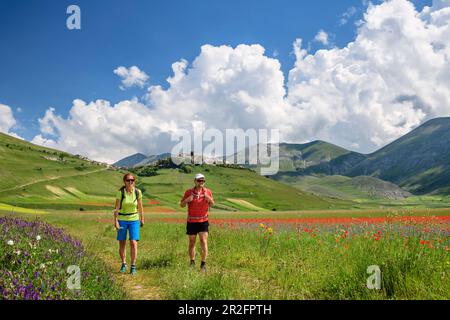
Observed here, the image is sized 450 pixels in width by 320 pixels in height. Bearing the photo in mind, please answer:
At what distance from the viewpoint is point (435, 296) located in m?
6.14

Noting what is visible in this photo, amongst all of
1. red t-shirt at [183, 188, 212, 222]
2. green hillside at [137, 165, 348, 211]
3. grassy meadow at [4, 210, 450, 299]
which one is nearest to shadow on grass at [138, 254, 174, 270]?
grassy meadow at [4, 210, 450, 299]

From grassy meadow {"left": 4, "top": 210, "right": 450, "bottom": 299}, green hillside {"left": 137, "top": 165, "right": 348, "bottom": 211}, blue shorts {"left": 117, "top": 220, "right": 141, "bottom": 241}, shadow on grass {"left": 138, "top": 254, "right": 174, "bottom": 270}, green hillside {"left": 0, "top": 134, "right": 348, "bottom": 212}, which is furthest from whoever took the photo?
green hillside {"left": 137, "top": 165, "right": 348, "bottom": 211}

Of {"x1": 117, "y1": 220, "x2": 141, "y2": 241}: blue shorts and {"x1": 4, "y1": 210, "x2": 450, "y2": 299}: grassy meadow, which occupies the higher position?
{"x1": 117, "y1": 220, "x2": 141, "y2": 241}: blue shorts

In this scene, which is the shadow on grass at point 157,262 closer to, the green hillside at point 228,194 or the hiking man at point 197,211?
the hiking man at point 197,211

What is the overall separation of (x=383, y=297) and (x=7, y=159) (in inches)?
7146

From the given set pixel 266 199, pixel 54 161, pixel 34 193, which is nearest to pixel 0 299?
pixel 34 193

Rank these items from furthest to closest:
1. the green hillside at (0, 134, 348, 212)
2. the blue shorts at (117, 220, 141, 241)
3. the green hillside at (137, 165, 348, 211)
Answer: the green hillside at (137, 165, 348, 211) < the green hillside at (0, 134, 348, 212) < the blue shorts at (117, 220, 141, 241)

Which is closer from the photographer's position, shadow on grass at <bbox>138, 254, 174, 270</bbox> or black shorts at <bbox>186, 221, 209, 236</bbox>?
black shorts at <bbox>186, 221, 209, 236</bbox>

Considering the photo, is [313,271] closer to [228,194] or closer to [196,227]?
[196,227]

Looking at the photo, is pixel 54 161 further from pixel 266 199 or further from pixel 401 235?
pixel 401 235

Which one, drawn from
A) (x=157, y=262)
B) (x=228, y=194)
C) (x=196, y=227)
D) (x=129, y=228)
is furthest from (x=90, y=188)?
(x=196, y=227)

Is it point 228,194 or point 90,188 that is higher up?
point 90,188

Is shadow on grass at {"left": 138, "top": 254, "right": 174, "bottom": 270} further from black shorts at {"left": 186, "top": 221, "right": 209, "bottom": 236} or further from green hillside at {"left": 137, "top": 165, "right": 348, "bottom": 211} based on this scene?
green hillside at {"left": 137, "top": 165, "right": 348, "bottom": 211}

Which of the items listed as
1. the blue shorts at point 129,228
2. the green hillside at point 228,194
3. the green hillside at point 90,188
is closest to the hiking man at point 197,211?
the blue shorts at point 129,228
